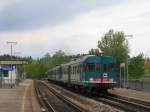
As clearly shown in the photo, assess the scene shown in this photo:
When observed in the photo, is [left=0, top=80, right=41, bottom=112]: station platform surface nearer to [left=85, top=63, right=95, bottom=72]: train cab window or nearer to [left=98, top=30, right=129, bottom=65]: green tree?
[left=85, top=63, right=95, bottom=72]: train cab window

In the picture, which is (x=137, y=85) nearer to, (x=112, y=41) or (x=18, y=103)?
(x=18, y=103)

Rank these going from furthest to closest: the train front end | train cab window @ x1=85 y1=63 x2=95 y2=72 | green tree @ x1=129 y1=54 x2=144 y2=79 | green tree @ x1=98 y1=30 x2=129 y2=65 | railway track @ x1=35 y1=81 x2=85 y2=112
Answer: green tree @ x1=98 y1=30 x2=129 y2=65, green tree @ x1=129 y1=54 x2=144 y2=79, train cab window @ x1=85 y1=63 x2=95 y2=72, the train front end, railway track @ x1=35 y1=81 x2=85 y2=112

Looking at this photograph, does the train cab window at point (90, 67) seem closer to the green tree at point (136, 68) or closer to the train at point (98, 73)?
the train at point (98, 73)

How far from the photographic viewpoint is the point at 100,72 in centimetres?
3922

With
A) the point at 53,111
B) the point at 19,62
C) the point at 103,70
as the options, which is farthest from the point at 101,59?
the point at 19,62

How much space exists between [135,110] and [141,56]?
3127 inches

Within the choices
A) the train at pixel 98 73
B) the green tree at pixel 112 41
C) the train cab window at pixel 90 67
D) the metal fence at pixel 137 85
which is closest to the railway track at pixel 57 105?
the train at pixel 98 73

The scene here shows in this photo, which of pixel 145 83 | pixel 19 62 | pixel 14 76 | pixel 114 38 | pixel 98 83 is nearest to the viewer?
pixel 98 83

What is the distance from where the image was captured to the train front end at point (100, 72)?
3888 cm

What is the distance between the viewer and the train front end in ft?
128

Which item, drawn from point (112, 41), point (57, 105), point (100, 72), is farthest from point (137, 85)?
point (112, 41)

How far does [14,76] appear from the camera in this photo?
81125 millimetres

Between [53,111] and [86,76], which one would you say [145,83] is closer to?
[86,76]

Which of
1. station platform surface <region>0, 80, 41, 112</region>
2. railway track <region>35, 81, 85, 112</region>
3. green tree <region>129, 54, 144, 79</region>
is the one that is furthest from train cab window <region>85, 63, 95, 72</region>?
green tree <region>129, 54, 144, 79</region>
